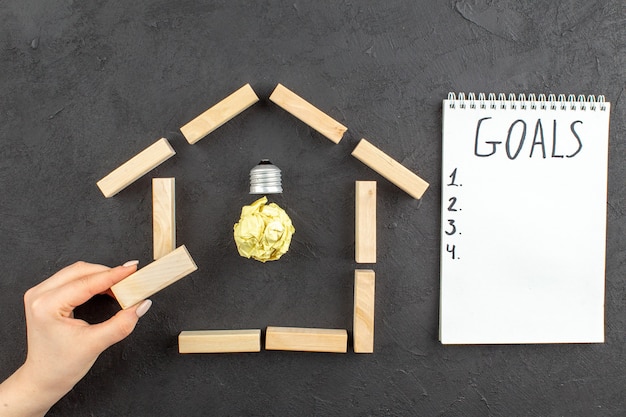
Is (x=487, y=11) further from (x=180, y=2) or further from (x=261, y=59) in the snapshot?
(x=180, y=2)

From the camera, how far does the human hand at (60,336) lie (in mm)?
645

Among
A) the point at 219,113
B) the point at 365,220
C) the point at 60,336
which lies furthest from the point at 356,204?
the point at 60,336

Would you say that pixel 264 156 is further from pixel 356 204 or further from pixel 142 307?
pixel 142 307

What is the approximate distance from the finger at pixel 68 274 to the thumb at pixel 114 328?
0.08 meters

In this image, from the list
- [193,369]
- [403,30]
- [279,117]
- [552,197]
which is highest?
[403,30]

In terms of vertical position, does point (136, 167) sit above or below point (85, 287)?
above

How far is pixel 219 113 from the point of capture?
695 millimetres

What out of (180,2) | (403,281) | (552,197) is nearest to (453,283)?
(403,281)

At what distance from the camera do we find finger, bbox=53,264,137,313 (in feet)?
2.13

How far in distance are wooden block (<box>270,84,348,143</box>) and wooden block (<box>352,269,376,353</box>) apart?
0.23m

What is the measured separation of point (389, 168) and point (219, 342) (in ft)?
1.27

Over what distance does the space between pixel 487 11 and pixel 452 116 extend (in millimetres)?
184

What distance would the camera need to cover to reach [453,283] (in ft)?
2.46

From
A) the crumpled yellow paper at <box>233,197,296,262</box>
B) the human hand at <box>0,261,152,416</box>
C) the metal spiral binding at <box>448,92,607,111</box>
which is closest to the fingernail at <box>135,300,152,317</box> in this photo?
the human hand at <box>0,261,152,416</box>
